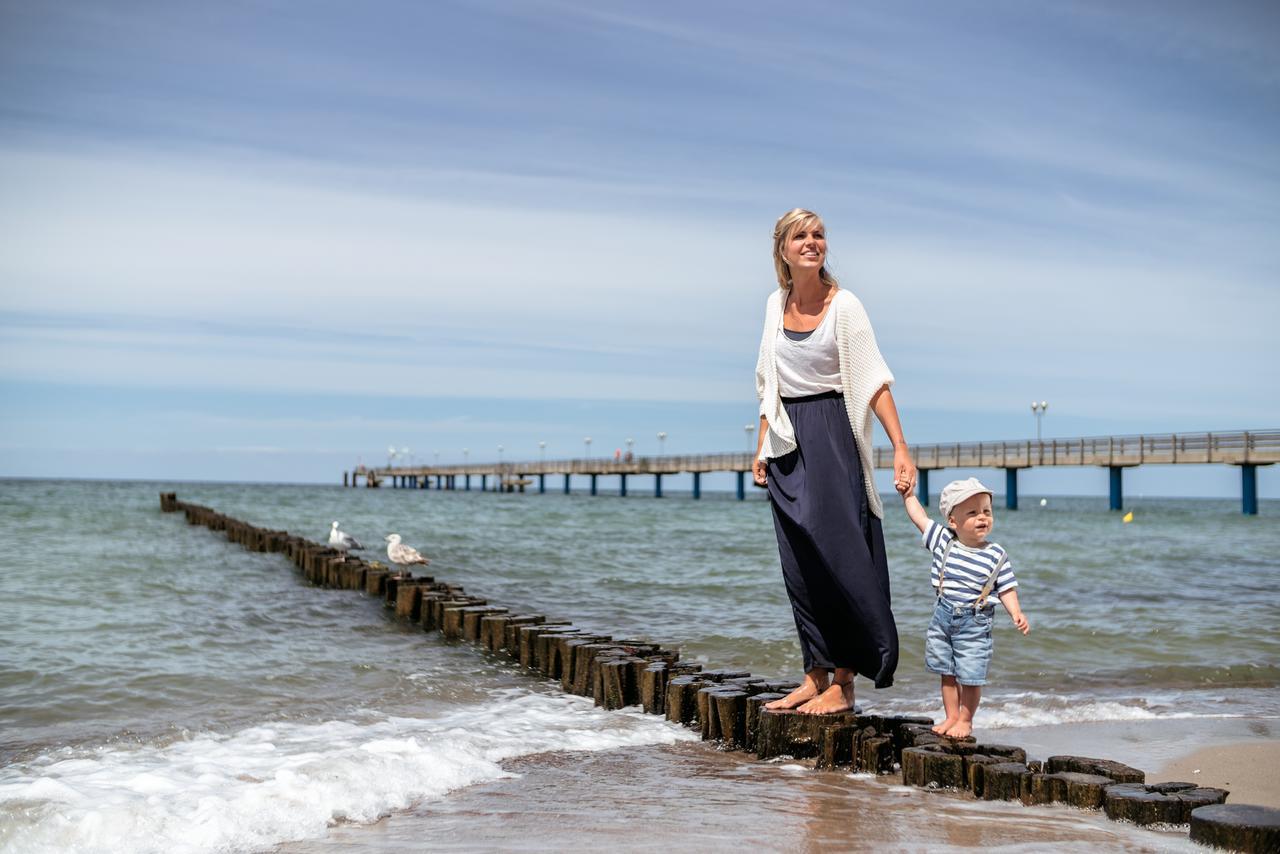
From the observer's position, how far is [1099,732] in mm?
6625

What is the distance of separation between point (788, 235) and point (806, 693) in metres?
2.15

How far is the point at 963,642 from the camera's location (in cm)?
490

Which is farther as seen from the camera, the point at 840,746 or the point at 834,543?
the point at 840,746

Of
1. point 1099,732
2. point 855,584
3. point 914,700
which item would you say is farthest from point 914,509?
point 914,700

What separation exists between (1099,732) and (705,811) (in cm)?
336

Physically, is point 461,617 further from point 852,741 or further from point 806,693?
point 852,741

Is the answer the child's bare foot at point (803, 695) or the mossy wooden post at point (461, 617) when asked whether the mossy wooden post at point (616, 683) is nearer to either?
the child's bare foot at point (803, 695)

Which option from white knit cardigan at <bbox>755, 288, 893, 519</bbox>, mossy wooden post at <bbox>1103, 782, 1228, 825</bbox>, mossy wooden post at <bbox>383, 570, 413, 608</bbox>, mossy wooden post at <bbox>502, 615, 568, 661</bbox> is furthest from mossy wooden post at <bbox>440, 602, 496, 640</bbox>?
mossy wooden post at <bbox>1103, 782, 1228, 825</bbox>

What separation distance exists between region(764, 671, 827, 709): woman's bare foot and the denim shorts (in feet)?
1.88

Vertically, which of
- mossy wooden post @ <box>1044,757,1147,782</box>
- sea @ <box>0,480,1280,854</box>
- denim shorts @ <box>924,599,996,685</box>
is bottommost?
sea @ <box>0,480,1280,854</box>

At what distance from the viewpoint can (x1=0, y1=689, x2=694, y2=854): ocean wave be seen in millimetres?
4188

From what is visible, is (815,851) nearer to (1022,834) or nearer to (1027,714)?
(1022,834)

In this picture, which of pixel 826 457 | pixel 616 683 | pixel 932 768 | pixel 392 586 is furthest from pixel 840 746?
pixel 392 586

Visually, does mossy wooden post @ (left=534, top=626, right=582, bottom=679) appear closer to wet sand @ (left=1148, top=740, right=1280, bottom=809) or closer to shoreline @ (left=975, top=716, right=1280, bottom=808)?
shoreline @ (left=975, top=716, right=1280, bottom=808)
